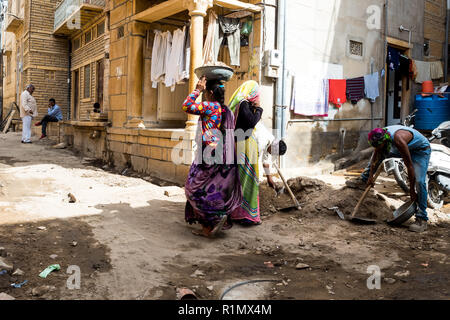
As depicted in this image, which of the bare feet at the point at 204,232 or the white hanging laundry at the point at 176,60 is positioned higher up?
the white hanging laundry at the point at 176,60

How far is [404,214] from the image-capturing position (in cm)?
487

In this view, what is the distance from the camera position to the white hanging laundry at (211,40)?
24.7 ft

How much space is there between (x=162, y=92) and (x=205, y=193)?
577 cm

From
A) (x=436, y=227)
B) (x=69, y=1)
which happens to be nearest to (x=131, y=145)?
(x=436, y=227)

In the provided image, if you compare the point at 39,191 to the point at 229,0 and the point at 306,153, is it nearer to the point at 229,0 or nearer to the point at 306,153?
the point at 229,0

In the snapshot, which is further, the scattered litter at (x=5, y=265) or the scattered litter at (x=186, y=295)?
the scattered litter at (x=5, y=265)

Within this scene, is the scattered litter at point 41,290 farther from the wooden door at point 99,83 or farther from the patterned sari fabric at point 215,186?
the wooden door at point 99,83

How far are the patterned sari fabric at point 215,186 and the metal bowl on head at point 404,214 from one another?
204 cm

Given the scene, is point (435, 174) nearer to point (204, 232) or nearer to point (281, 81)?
point (281, 81)

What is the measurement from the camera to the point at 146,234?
4.42 m

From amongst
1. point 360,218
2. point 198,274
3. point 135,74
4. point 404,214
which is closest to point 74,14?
point 135,74

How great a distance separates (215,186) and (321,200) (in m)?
1.94

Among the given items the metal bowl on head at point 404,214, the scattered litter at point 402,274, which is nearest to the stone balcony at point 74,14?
the metal bowl on head at point 404,214

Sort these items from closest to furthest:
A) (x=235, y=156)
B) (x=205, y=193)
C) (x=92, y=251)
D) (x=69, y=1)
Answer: (x=92, y=251)
(x=205, y=193)
(x=235, y=156)
(x=69, y=1)
